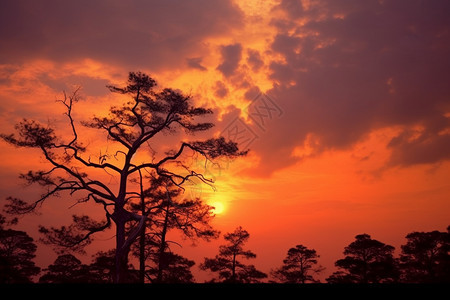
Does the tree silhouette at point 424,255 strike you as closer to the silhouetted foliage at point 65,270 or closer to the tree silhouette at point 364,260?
the tree silhouette at point 364,260

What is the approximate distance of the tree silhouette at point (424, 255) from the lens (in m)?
30.0

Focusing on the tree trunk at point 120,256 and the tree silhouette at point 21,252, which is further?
the tree silhouette at point 21,252

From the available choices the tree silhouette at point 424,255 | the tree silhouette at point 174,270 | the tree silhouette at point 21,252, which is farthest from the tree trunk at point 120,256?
the tree silhouette at point 424,255

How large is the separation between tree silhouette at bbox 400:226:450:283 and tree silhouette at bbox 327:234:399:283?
1.29 meters

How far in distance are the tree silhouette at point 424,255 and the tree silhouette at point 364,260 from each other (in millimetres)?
1290

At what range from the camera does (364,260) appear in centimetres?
3228

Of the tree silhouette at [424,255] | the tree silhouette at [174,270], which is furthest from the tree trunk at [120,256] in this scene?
the tree silhouette at [424,255]

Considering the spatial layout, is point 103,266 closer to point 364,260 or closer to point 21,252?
point 21,252

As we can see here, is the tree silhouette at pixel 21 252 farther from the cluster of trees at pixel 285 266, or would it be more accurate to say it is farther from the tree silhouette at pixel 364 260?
the tree silhouette at pixel 364 260

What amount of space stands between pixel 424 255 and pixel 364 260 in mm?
5013

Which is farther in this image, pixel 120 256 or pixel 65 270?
pixel 65 270

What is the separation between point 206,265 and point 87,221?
17.9 metres

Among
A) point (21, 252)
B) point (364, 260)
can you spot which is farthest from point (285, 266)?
point (21, 252)

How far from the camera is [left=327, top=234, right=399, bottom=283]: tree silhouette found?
3106cm
